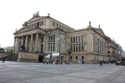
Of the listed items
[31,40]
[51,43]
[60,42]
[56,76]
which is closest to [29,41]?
[31,40]

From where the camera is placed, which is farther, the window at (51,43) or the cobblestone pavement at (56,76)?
the window at (51,43)

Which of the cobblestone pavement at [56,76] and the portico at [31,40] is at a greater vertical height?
the portico at [31,40]

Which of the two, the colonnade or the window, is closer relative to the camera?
the window

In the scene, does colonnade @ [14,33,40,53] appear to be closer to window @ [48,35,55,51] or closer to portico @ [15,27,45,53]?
portico @ [15,27,45,53]

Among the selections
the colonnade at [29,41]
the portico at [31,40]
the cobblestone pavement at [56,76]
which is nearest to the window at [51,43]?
the portico at [31,40]

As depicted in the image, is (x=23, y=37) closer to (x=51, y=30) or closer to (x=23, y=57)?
(x=51, y=30)

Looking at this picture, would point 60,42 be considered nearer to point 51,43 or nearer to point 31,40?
point 51,43

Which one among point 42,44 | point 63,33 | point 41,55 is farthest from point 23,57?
point 63,33

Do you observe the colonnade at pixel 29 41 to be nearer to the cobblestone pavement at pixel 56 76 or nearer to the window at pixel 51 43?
the window at pixel 51 43

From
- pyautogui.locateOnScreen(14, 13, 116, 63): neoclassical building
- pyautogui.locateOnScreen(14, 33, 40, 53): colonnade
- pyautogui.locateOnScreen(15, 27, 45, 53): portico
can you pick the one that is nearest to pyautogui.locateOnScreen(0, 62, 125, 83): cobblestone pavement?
pyautogui.locateOnScreen(14, 13, 116, 63): neoclassical building

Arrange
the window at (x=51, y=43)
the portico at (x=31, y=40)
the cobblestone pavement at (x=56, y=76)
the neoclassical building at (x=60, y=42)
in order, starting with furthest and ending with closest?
the portico at (x=31, y=40) → the window at (x=51, y=43) → the neoclassical building at (x=60, y=42) → the cobblestone pavement at (x=56, y=76)

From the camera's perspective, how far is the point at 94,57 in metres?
64.0

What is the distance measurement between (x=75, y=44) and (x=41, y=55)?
1637cm

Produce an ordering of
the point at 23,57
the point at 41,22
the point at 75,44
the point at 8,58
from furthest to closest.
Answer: the point at 41,22, the point at 75,44, the point at 8,58, the point at 23,57
